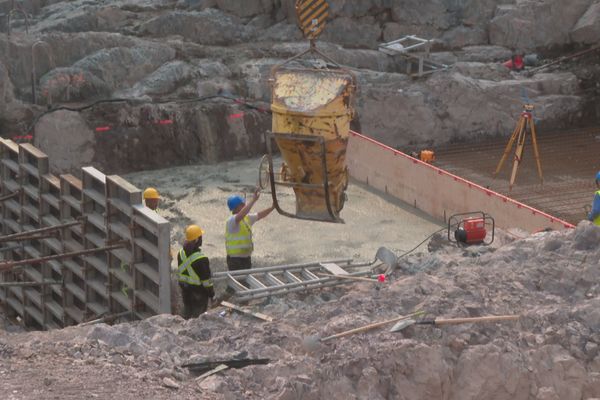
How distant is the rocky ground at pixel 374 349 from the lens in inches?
342

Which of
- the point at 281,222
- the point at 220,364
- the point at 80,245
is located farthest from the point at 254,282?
the point at 281,222

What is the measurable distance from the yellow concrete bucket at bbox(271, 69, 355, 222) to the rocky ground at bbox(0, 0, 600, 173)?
25.1ft

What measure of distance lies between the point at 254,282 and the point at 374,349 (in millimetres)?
2734

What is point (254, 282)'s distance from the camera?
458 inches

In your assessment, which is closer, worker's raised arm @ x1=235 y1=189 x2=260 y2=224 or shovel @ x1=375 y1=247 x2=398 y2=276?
shovel @ x1=375 y1=247 x2=398 y2=276

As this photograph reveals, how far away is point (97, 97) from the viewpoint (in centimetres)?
2014

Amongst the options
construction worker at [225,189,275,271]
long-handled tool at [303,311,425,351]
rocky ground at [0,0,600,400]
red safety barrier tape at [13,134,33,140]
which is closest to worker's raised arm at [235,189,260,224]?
construction worker at [225,189,275,271]

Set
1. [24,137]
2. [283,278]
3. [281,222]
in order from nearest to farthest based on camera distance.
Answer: [283,278] → [281,222] → [24,137]

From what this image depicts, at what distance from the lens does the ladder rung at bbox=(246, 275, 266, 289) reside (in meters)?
11.5

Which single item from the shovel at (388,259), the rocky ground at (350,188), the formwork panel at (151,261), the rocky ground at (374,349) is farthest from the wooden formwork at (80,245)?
the shovel at (388,259)

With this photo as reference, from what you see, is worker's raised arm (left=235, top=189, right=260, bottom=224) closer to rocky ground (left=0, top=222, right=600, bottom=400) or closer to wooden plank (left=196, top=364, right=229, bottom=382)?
rocky ground (left=0, top=222, right=600, bottom=400)

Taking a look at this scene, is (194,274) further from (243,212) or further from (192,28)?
(192,28)

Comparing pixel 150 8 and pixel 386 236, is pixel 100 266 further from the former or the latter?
pixel 150 8

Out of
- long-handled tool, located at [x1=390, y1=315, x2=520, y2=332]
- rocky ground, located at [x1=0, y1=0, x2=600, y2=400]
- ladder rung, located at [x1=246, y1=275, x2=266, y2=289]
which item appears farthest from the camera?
ladder rung, located at [x1=246, y1=275, x2=266, y2=289]
